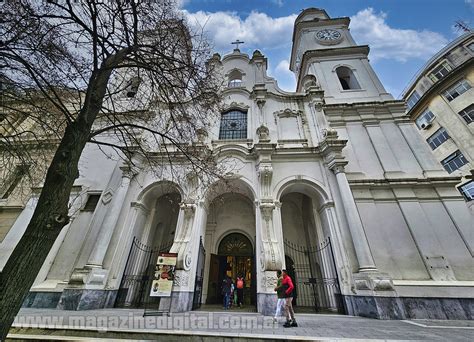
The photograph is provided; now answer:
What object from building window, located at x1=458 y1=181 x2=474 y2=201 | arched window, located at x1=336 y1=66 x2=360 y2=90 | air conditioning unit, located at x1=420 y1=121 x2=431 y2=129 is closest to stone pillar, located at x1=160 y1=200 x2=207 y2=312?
arched window, located at x1=336 y1=66 x2=360 y2=90

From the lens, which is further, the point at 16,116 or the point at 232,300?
the point at 232,300

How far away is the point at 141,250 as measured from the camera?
9758mm

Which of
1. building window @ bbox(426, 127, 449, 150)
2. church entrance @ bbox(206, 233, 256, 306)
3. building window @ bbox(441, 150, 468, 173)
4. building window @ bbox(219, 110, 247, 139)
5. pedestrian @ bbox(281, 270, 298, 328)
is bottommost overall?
pedestrian @ bbox(281, 270, 298, 328)

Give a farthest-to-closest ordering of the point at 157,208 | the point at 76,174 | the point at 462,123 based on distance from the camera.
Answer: the point at 462,123 < the point at 157,208 < the point at 76,174

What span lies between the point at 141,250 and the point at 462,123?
2776 centimetres

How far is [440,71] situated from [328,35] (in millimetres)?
14805

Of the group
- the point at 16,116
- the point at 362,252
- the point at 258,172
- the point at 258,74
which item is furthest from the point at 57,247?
the point at 258,74

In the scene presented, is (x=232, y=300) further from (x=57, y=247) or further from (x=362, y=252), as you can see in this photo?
(x=57, y=247)

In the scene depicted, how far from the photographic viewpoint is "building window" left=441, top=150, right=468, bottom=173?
1764 cm

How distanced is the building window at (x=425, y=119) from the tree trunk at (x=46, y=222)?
96.0 ft

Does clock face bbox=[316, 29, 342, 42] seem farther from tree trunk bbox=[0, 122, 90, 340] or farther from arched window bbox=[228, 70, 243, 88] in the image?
tree trunk bbox=[0, 122, 90, 340]

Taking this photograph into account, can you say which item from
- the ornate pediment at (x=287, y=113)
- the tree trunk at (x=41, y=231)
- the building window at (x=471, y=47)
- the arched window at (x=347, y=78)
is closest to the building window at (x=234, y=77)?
the ornate pediment at (x=287, y=113)

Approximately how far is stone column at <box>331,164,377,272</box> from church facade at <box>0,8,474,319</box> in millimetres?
42

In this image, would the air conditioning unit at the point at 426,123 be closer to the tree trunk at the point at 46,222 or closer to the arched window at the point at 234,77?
the arched window at the point at 234,77
